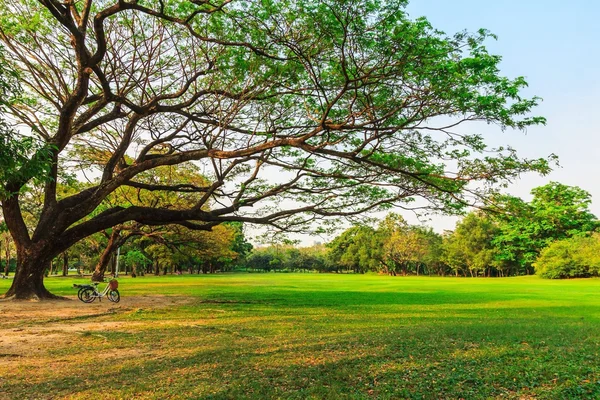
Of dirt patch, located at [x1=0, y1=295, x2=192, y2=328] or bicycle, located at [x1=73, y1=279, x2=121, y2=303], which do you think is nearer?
dirt patch, located at [x1=0, y1=295, x2=192, y2=328]

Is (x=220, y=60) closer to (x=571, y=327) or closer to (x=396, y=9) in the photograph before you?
(x=396, y=9)

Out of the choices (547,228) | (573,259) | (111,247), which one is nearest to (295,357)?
(111,247)

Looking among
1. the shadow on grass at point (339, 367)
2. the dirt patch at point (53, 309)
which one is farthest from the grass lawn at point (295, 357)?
the dirt patch at point (53, 309)

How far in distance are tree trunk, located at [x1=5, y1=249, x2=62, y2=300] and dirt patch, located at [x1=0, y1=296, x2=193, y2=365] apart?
57cm

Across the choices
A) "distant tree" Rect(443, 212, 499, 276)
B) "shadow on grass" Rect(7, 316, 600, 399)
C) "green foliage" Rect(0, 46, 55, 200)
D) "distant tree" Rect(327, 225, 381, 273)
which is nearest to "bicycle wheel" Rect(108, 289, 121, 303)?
"shadow on grass" Rect(7, 316, 600, 399)

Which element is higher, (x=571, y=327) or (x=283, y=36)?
(x=283, y=36)

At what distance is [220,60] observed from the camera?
1129 centimetres

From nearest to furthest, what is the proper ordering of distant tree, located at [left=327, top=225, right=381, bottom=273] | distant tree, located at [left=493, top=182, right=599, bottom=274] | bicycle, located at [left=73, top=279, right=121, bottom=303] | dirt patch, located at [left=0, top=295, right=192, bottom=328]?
dirt patch, located at [left=0, top=295, right=192, bottom=328] → bicycle, located at [left=73, top=279, right=121, bottom=303] → distant tree, located at [left=493, top=182, right=599, bottom=274] → distant tree, located at [left=327, top=225, right=381, bottom=273]

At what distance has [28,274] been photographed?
1333 cm

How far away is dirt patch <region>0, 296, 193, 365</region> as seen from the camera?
7164mm

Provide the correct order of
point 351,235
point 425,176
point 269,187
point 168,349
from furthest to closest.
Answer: point 351,235 → point 269,187 → point 425,176 → point 168,349

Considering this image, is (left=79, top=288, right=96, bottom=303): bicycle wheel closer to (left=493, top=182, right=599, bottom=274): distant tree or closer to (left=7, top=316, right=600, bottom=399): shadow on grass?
(left=7, top=316, right=600, bottom=399): shadow on grass

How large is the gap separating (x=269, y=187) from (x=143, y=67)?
6285mm

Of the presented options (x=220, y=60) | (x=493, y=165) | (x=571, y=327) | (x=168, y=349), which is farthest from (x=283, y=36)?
(x=571, y=327)
